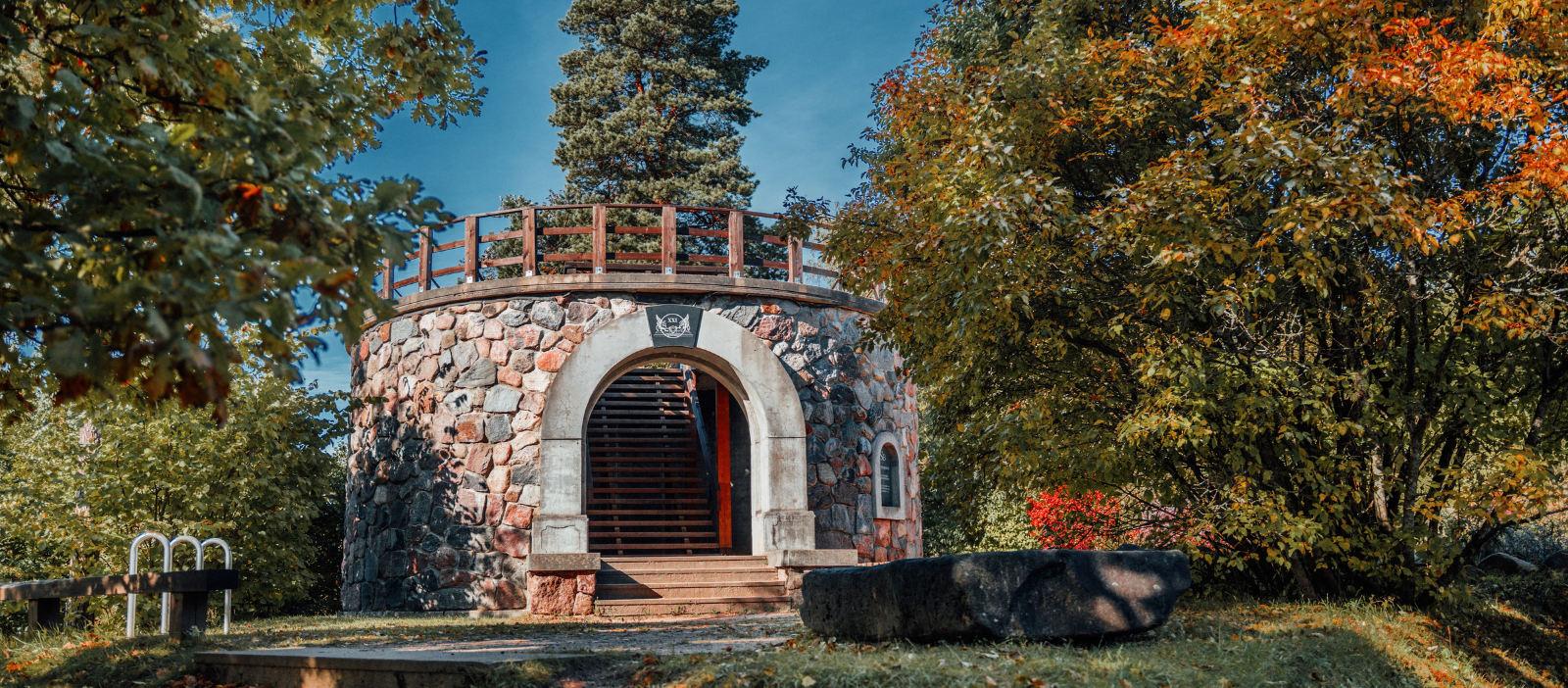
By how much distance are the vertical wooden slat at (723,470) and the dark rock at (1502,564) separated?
315 inches

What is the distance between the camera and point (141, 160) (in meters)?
2.71

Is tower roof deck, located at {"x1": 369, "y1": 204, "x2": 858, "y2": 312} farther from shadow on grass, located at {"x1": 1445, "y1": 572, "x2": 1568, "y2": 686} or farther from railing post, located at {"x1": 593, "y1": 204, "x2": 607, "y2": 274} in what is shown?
shadow on grass, located at {"x1": 1445, "y1": 572, "x2": 1568, "y2": 686}

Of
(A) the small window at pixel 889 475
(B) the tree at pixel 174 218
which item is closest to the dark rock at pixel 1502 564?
(A) the small window at pixel 889 475

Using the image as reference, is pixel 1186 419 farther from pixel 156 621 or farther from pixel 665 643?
pixel 156 621

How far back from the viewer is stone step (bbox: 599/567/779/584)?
10.1m

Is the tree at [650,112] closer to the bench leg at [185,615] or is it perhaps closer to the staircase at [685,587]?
the staircase at [685,587]

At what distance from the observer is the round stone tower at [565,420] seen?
33.3 feet

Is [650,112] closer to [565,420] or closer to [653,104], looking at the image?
[653,104]

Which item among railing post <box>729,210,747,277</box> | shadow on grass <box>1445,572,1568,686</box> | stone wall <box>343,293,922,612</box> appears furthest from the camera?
railing post <box>729,210,747,277</box>

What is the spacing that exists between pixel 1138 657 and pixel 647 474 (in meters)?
10.8

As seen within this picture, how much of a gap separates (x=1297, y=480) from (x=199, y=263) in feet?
20.0

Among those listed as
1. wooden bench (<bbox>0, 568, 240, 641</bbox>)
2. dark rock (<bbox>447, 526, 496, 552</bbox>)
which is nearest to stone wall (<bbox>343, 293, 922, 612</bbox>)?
dark rock (<bbox>447, 526, 496, 552</bbox>)

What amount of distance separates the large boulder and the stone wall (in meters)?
5.77

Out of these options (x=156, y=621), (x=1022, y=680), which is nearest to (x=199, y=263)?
(x=1022, y=680)
